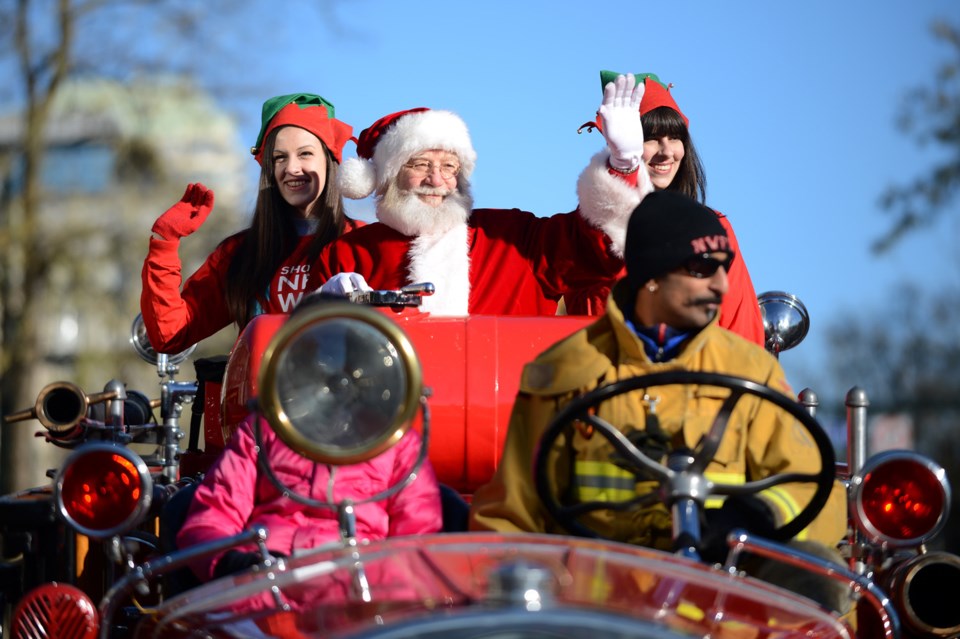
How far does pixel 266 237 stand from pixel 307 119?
566mm

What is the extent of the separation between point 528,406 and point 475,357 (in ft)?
3.20

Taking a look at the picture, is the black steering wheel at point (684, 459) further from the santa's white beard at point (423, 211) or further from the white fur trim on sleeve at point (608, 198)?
the santa's white beard at point (423, 211)

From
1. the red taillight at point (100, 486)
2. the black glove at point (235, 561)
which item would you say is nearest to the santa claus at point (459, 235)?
the red taillight at point (100, 486)

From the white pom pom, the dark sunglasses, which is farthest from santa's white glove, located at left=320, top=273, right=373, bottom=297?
the dark sunglasses

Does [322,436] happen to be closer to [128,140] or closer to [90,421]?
[90,421]

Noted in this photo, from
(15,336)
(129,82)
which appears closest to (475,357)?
(15,336)

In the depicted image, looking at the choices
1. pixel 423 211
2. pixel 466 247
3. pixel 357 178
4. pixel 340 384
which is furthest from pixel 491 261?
pixel 340 384

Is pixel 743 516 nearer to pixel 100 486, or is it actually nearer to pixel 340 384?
pixel 340 384

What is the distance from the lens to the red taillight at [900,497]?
137 inches

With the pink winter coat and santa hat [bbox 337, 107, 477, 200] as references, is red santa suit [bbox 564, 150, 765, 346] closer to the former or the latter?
santa hat [bbox 337, 107, 477, 200]

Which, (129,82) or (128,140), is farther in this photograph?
(128,140)

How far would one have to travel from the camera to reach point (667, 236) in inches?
144

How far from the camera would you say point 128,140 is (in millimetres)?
16438

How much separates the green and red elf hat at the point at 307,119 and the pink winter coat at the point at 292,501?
A: 9.19 ft
